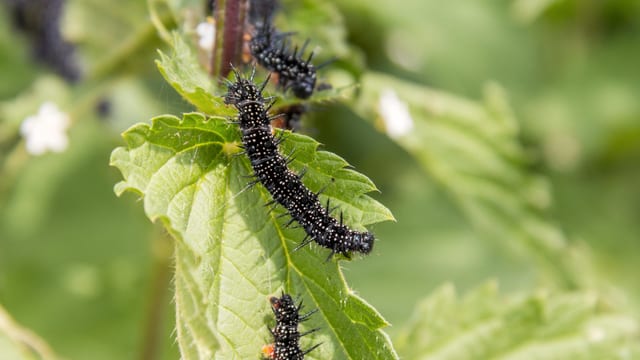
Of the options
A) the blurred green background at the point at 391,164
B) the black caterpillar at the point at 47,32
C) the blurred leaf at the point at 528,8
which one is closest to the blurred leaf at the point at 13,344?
the blurred green background at the point at 391,164

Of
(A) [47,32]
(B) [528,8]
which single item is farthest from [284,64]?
(B) [528,8]

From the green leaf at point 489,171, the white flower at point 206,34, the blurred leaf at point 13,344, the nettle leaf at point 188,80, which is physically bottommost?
the blurred leaf at point 13,344

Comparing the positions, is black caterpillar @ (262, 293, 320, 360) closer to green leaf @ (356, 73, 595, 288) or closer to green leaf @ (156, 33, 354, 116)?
green leaf @ (156, 33, 354, 116)

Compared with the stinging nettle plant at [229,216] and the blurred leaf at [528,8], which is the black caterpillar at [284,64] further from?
the blurred leaf at [528,8]

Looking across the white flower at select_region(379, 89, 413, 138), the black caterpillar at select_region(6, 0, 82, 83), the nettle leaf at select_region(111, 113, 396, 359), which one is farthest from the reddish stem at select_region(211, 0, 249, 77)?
the black caterpillar at select_region(6, 0, 82, 83)

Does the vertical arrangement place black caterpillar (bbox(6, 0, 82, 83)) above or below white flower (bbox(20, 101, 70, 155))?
above

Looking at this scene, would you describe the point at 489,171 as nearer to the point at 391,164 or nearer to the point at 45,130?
the point at 391,164

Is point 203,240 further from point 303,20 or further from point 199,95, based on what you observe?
point 303,20
